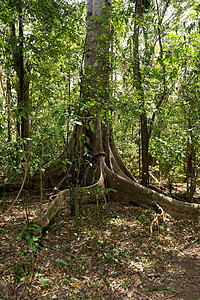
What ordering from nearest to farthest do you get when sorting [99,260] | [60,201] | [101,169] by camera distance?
[99,260] → [60,201] → [101,169]

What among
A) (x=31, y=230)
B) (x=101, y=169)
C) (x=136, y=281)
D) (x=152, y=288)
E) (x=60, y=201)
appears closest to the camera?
(x=31, y=230)

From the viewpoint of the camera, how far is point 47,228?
3.61 m

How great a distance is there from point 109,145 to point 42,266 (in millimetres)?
3861

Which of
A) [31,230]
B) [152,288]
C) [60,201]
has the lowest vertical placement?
[152,288]

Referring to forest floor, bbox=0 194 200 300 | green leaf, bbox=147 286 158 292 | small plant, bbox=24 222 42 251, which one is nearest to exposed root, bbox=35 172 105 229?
forest floor, bbox=0 194 200 300

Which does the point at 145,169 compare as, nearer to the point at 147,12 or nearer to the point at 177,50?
the point at 177,50

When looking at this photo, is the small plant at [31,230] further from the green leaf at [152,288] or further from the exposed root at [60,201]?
the green leaf at [152,288]

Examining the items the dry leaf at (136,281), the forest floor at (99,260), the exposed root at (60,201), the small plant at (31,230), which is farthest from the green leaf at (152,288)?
the exposed root at (60,201)

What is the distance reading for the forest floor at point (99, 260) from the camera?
2570mm

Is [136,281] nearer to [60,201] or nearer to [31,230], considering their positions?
[31,230]

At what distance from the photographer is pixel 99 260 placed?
318 cm

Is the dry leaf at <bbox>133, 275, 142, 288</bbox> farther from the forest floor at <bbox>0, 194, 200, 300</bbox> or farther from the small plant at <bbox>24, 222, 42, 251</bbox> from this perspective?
the small plant at <bbox>24, 222, 42, 251</bbox>

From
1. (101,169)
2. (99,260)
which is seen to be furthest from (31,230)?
(101,169)

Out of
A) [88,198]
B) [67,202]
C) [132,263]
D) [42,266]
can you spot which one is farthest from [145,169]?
[42,266]
